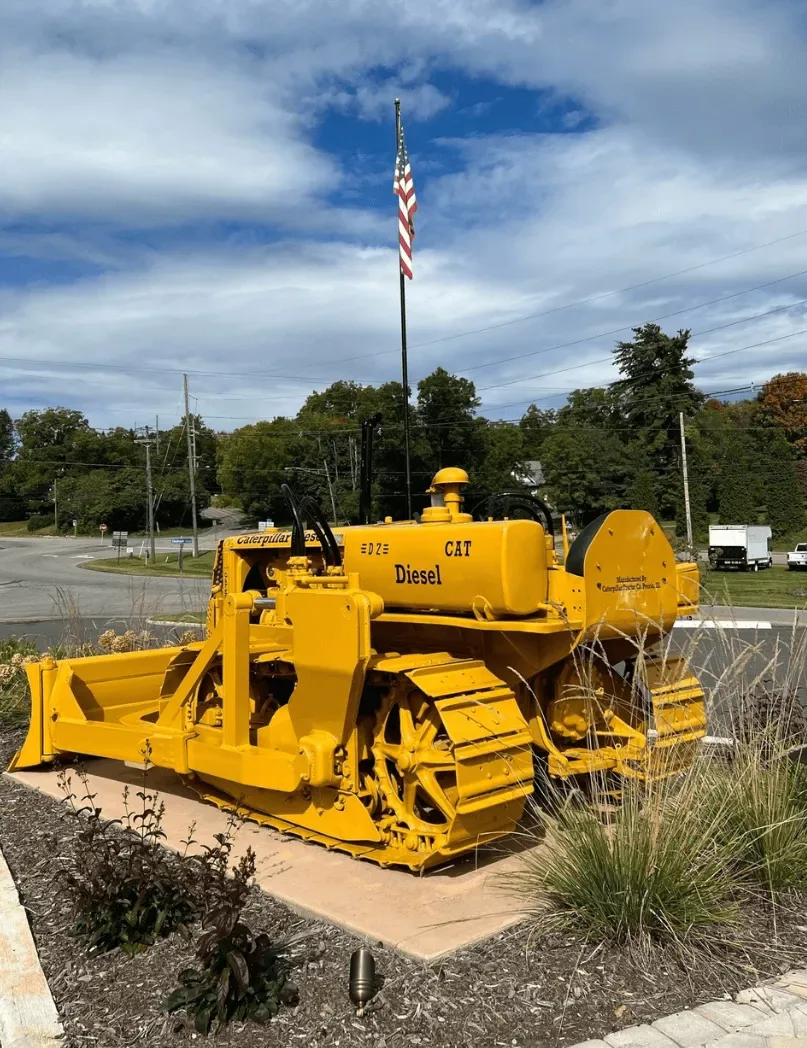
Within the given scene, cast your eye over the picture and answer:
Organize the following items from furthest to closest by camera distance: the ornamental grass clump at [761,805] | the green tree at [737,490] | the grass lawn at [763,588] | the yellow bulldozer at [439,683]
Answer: the green tree at [737,490], the grass lawn at [763,588], the yellow bulldozer at [439,683], the ornamental grass clump at [761,805]

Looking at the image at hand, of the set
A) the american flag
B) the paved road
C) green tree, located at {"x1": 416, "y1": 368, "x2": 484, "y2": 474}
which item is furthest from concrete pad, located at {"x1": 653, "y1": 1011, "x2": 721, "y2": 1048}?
green tree, located at {"x1": 416, "y1": 368, "x2": 484, "y2": 474}

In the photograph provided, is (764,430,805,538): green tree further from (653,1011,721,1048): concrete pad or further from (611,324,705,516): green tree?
(653,1011,721,1048): concrete pad

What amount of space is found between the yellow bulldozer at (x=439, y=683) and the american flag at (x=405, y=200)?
6447mm

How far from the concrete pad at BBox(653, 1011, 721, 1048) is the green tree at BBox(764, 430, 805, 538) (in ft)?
165

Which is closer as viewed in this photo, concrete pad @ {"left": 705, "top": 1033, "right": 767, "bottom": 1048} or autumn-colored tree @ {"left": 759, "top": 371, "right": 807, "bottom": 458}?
concrete pad @ {"left": 705, "top": 1033, "right": 767, "bottom": 1048}

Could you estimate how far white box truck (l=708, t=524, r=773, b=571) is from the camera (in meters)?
34.1

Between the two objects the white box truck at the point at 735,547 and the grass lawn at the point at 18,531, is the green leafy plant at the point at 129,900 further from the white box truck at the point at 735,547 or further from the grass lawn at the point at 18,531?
the grass lawn at the point at 18,531

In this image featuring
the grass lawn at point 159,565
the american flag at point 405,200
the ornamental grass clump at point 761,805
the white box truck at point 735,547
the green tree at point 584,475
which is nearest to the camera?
the ornamental grass clump at point 761,805

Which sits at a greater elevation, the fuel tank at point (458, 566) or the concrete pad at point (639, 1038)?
the fuel tank at point (458, 566)

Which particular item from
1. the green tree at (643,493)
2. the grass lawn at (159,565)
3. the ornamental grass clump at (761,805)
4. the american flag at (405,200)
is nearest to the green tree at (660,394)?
the green tree at (643,493)

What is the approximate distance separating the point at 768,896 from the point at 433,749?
5.01 ft

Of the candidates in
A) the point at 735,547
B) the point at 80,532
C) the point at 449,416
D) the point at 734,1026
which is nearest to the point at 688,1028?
the point at 734,1026

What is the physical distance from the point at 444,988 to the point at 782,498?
50961 mm

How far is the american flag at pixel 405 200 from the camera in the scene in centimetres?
1120
